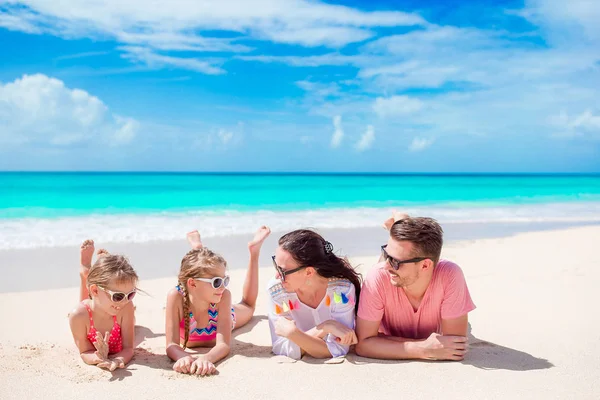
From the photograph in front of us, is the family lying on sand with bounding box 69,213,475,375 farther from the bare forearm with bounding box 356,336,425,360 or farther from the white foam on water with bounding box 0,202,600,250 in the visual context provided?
the white foam on water with bounding box 0,202,600,250

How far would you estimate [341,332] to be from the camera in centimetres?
389

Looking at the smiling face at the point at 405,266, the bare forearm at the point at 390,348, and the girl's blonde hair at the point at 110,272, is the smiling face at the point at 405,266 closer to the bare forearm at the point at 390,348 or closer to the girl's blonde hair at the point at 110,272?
the bare forearm at the point at 390,348

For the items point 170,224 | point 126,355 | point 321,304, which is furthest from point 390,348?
point 170,224

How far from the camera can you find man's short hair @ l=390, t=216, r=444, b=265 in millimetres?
3670

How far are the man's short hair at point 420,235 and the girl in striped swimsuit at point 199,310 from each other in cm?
144

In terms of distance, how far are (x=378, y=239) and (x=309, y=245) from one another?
7.44 metres

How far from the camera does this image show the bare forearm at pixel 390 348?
3855 millimetres

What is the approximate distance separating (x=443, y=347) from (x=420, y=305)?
1.08ft

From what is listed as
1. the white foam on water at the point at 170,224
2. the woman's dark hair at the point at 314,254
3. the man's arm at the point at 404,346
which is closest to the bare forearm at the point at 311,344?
the man's arm at the point at 404,346

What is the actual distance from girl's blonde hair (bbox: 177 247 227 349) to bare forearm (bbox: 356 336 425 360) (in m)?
1.28

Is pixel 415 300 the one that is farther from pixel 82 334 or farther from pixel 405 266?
pixel 82 334

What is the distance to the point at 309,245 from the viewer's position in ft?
13.2

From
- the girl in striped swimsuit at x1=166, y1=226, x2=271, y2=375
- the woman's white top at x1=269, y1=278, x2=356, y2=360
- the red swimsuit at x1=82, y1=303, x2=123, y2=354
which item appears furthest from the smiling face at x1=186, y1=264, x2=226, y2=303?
the red swimsuit at x1=82, y1=303, x2=123, y2=354

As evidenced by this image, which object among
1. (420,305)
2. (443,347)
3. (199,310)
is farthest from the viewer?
(199,310)
